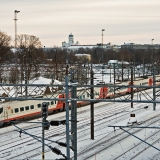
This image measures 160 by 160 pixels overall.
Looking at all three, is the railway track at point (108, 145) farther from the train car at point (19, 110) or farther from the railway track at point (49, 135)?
the train car at point (19, 110)

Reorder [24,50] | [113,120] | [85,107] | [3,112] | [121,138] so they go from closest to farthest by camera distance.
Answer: [121,138] → [3,112] → [113,120] → [85,107] → [24,50]

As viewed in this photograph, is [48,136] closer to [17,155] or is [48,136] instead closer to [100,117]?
[17,155]

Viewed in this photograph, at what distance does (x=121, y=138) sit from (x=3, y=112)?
6.85 meters

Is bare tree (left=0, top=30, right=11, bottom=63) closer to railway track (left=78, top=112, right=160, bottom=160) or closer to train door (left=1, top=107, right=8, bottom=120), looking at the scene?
train door (left=1, top=107, right=8, bottom=120)

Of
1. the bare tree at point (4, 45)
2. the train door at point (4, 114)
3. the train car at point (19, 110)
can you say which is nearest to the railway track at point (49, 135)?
the train car at point (19, 110)

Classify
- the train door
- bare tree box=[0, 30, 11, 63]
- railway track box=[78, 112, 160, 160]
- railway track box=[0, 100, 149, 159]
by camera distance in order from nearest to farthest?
railway track box=[78, 112, 160, 160], railway track box=[0, 100, 149, 159], the train door, bare tree box=[0, 30, 11, 63]

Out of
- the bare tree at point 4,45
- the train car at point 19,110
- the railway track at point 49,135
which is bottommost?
the railway track at point 49,135

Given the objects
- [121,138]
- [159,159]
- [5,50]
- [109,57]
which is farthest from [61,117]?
[109,57]

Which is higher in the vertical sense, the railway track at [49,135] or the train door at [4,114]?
the train door at [4,114]

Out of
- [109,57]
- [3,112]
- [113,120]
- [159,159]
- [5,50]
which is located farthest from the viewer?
[109,57]

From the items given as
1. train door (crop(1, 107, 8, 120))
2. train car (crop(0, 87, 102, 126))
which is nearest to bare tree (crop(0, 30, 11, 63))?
train car (crop(0, 87, 102, 126))

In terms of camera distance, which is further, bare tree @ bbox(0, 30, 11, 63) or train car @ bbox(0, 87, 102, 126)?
bare tree @ bbox(0, 30, 11, 63)

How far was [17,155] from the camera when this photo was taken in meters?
13.8

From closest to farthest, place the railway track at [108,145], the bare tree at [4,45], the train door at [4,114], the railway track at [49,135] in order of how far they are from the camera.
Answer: the railway track at [108,145] → the railway track at [49,135] → the train door at [4,114] → the bare tree at [4,45]
